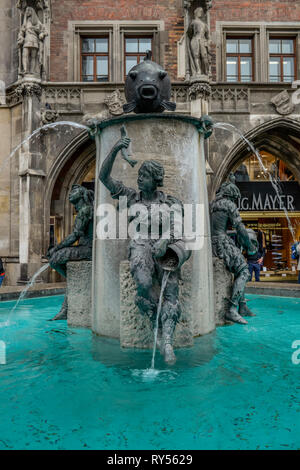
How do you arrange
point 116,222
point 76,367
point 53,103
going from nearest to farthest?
1. point 76,367
2. point 116,222
3. point 53,103

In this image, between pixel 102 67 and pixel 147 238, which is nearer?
pixel 147 238

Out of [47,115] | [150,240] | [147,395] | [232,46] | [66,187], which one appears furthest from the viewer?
[232,46]

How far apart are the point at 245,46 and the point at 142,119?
13.1 meters

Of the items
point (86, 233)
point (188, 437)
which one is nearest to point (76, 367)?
point (188, 437)

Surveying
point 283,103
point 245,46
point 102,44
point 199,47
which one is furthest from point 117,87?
point 283,103

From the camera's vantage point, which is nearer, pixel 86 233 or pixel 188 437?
pixel 188 437

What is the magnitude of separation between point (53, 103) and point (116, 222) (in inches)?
421

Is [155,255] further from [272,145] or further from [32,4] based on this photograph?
[272,145]

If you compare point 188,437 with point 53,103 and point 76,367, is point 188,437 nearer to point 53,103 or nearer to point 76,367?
point 76,367

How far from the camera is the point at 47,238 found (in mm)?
13516

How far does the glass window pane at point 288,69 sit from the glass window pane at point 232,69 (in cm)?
177

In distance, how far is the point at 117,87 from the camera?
13641 mm

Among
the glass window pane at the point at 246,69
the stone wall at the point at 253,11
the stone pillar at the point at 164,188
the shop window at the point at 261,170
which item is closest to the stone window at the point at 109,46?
the stone wall at the point at 253,11

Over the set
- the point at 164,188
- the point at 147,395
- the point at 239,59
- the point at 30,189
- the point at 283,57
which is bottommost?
the point at 147,395
